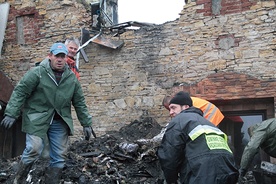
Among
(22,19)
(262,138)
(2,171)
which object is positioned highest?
(22,19)

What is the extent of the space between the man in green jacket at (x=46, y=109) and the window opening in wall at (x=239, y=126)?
12.9 ft

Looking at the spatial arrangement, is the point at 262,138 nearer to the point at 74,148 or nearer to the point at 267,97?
the point at 267,97

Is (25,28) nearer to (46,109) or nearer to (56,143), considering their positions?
(46,109)

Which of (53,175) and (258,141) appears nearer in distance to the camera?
(53,175)

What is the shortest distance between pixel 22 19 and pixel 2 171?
14.8 feet

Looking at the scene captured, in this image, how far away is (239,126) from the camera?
7363 mm

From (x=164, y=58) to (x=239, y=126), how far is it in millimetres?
2007

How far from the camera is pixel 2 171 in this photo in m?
5.32

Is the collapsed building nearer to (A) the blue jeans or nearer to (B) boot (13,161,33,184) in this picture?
(A) the blue jeans

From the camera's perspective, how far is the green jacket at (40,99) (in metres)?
4.12

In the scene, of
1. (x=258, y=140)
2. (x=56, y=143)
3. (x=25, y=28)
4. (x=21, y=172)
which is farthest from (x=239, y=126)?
(x=25, y=28)

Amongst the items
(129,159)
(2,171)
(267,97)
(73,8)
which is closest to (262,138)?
(129,159)

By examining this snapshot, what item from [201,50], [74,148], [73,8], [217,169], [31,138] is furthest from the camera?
[73,8]

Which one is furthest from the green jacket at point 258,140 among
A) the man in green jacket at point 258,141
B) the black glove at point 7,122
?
the black glove at point 7,122
